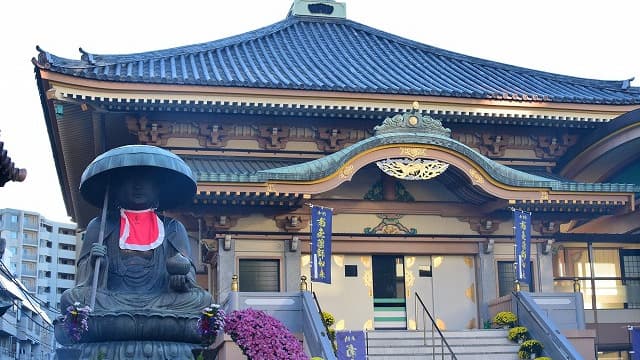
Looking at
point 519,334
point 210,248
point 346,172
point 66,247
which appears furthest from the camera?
point 66,247

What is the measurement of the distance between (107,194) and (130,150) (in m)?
0.65

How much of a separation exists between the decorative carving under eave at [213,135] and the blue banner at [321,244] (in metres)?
3.64

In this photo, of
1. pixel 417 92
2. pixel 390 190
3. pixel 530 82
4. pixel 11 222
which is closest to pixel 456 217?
pixel 390 190

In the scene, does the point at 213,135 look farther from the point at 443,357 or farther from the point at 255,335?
the point at 255,335

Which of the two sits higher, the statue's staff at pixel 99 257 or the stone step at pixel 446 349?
the statue's staff at pixel 99 257

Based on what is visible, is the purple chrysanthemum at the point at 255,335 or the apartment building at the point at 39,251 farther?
the apartment building at the point at 39,251

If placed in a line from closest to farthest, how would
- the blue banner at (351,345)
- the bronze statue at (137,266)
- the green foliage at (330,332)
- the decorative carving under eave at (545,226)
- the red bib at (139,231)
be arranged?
→ the bronze statue at (137,266)
the red bib at (139,231)
the blue banner at (351,345)
the green foliage at (330,332)
the decorative carving under eave at (545,226)

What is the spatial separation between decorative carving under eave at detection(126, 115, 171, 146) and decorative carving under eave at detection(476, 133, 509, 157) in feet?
26.0

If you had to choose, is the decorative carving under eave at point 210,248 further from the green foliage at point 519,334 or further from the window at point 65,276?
the window at point 65,276

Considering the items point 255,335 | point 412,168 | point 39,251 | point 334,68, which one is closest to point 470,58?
point 334,68

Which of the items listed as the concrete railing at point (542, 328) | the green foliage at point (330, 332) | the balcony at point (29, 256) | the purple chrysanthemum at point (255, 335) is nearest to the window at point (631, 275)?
the concrete railing at point (542, 328)

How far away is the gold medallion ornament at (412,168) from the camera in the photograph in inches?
798

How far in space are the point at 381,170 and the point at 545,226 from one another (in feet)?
14.1

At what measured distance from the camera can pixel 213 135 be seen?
21.8 metres
